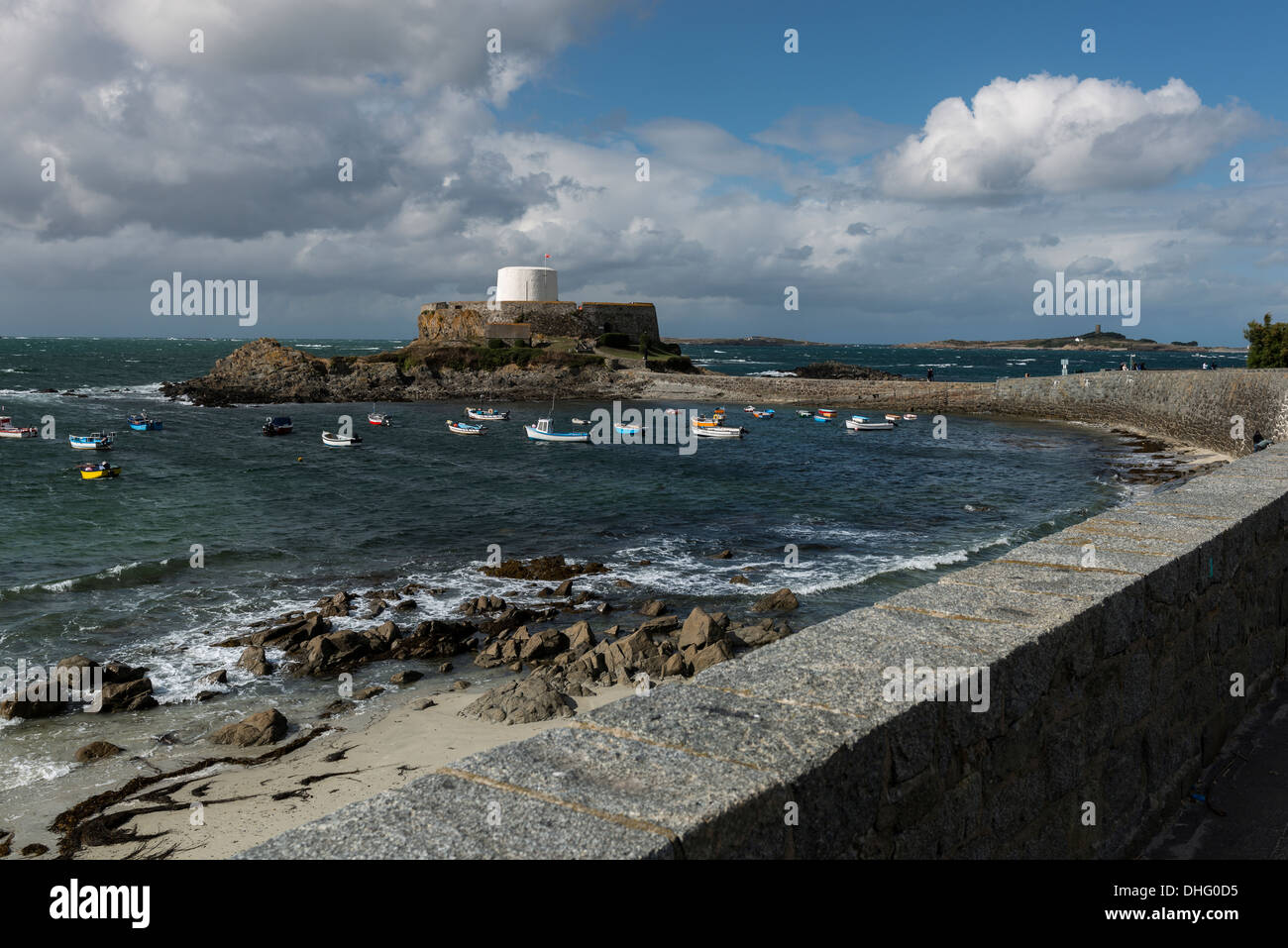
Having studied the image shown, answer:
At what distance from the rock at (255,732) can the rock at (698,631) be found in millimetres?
6360

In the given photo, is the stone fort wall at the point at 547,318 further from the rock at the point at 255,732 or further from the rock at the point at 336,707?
the rock at the point at 255,732

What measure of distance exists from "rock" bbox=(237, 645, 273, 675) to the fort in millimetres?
78624

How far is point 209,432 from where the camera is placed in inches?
2092

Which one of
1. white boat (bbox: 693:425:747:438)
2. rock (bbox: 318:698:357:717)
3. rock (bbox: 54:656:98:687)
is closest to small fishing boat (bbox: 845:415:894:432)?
white boat (bbox: 693:425:747:438)

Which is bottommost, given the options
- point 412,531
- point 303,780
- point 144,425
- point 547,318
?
point 303,780

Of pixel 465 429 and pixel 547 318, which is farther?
pixel 547 318

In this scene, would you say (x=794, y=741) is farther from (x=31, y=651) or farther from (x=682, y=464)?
(x=682, y=464)

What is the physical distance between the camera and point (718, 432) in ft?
171

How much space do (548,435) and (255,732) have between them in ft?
127

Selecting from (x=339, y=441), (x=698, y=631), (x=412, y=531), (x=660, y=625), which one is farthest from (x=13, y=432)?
(x=698, y=631)

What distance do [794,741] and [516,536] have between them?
892 inches

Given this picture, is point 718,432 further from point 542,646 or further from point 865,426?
point 542,646

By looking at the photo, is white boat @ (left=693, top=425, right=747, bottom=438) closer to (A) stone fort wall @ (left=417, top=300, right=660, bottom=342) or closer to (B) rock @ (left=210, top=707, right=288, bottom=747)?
(B) rock @ (left=210, top=707, right=288, bottom=747)

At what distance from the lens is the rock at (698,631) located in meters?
14.3
